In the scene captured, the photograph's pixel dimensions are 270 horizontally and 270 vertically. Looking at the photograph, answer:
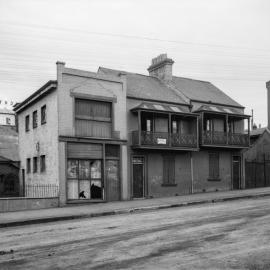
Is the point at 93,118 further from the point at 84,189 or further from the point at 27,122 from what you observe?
the point at 27,122

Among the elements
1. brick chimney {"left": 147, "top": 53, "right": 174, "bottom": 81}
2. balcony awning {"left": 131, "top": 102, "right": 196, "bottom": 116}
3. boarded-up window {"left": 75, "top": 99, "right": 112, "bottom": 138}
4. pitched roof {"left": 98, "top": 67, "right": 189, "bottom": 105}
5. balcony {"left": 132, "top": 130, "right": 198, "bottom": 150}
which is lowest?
balcony {"left": 132, "top": 130, "right": 198, "bottom": 150}

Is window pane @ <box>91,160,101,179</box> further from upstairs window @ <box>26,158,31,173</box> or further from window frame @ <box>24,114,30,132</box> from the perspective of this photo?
window frame @ <box>24,114,30,132</box>

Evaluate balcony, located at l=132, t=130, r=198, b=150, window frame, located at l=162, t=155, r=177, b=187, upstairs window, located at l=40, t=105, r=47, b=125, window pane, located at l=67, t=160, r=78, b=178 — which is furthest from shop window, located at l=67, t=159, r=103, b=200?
window frame, located at l=162, t=155, r=177, b=187

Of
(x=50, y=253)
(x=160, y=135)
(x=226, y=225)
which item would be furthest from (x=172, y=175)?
Answer: (x=50, y=253)

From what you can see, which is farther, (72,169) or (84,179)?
(84,179)

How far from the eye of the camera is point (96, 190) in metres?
24.2

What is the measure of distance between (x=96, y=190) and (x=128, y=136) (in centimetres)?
387

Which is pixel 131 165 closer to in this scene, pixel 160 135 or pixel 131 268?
pixel 160 135

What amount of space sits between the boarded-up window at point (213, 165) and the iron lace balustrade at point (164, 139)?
8.36ft

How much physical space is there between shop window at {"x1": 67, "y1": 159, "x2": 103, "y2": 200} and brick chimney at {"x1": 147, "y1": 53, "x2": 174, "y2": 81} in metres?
10.4

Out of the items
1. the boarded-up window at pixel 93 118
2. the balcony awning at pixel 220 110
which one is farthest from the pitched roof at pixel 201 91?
the boarded-up window at pixel 93 118

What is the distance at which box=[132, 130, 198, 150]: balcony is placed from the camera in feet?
83.7

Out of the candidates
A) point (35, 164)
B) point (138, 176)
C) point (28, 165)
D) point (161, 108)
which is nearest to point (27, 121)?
point (28, 165)

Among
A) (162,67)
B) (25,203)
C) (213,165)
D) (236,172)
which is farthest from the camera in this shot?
(162,67)
